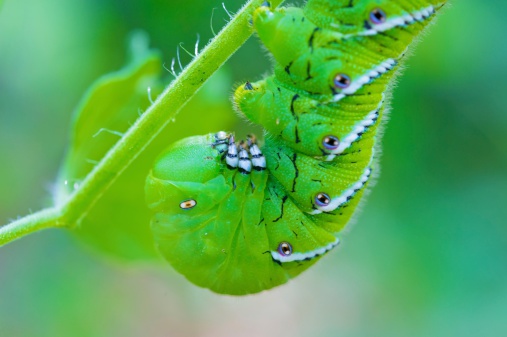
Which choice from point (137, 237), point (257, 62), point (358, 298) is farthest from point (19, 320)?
point (358, 298)

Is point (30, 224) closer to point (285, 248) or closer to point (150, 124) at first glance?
point (150, 124)

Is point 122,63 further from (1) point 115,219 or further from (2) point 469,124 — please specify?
(2) point 469,124

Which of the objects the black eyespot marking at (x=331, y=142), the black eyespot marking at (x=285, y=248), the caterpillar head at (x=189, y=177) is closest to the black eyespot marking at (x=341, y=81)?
the black eyespot marking at (x=331, y=142)

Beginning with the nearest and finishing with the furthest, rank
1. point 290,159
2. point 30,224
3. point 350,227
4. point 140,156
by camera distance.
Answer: point 30,224
point 290,159
point 140,156
point 350,227

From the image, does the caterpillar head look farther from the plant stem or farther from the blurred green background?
the blurred green background

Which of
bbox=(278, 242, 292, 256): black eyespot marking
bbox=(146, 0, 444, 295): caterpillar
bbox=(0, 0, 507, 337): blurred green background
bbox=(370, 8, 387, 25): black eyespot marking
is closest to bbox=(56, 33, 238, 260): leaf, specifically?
bbox=(0, 0, 507, 337): blurred green background

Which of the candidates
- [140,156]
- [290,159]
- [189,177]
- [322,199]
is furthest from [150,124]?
[140,156]
